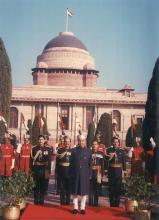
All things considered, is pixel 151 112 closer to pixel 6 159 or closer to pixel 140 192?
pixel 6 159

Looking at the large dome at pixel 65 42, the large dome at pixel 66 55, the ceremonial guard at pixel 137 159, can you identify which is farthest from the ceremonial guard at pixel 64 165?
the large dome at pixel 65 42

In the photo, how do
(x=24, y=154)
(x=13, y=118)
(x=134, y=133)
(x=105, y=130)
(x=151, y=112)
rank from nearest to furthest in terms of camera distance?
(x=24, y=154) → (x=151, y=112) → (x=134, y=133) → (x=105, y=130) → (x=13, y=118)

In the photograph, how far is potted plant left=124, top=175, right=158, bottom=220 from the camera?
754 centimetres

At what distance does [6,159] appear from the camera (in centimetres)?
1027

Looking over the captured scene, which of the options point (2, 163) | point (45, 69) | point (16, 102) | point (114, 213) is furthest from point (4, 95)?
point (45, 69)

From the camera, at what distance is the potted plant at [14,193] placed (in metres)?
7.29

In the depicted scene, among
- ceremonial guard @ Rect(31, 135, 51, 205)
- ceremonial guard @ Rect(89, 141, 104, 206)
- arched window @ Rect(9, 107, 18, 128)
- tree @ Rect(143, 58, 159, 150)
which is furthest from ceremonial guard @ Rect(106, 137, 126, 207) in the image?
arched window @ Rect(9, 107, 18, 128)

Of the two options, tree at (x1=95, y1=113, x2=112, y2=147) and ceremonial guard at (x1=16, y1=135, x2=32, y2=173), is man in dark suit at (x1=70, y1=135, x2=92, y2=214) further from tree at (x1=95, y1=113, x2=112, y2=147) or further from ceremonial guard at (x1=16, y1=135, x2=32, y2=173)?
tree at (x1=95, y1=113, x2=112, y2=147)

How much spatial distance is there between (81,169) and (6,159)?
2807 millimetres

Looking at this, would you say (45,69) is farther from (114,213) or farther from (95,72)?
(114,213)

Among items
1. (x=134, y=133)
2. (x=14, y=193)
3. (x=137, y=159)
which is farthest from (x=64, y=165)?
(x=134, y=133)

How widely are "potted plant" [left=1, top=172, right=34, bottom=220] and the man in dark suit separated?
95 cm

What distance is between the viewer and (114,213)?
26.1 ft

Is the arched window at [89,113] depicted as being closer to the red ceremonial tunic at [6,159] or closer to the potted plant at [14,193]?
the red ceremonial tunic at [6,159]
